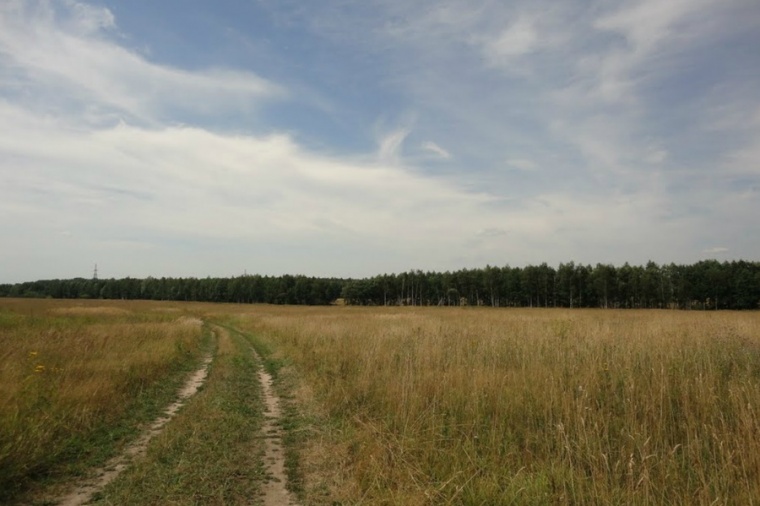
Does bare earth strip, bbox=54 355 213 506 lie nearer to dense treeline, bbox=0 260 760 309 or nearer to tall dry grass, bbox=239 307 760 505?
tall dry grass, bbox=239 307 760 505

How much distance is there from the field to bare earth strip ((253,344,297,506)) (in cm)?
13

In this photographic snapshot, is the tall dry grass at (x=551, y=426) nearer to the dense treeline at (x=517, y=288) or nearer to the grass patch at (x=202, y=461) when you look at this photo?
the grass patch at (x=202, y=461)

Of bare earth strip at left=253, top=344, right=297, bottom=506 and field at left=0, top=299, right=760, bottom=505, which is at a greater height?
field at left=0, top=299, right=760, bottom=505

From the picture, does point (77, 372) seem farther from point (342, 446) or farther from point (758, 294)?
point (758, 294)

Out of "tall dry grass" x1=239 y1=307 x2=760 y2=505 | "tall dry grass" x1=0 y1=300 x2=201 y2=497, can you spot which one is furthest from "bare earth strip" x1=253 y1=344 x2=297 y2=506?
"tall dry grass" x1=0 y1=300 x2=201 y2=497

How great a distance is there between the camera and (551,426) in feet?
16.8

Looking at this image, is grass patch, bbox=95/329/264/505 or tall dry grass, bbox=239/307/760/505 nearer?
tall dry grass, bbox=239/307/760/505

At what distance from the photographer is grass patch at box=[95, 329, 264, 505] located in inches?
172

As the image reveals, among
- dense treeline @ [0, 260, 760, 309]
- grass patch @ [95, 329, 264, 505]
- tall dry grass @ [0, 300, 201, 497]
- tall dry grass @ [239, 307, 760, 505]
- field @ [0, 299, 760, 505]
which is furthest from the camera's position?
dense treeline @ [0, 260, 760, 309]

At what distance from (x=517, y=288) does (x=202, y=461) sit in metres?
94.4

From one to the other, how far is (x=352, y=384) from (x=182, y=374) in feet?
21.2

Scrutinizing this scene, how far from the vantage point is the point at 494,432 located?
505 centimetres

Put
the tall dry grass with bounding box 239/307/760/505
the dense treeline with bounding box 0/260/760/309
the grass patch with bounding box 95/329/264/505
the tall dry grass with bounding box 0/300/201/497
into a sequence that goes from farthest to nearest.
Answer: the dense treeline with bounding box 0/260/760/309
the tall dry grass with bounding box 0/300/201/497
the grass patch with bounding box 95/329/264/505
the tall dry grass with bounding box 239/307/760/505

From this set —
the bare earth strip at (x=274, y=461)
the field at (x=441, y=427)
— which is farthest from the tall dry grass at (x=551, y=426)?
the bare earth strip at (x=274, y=461)
